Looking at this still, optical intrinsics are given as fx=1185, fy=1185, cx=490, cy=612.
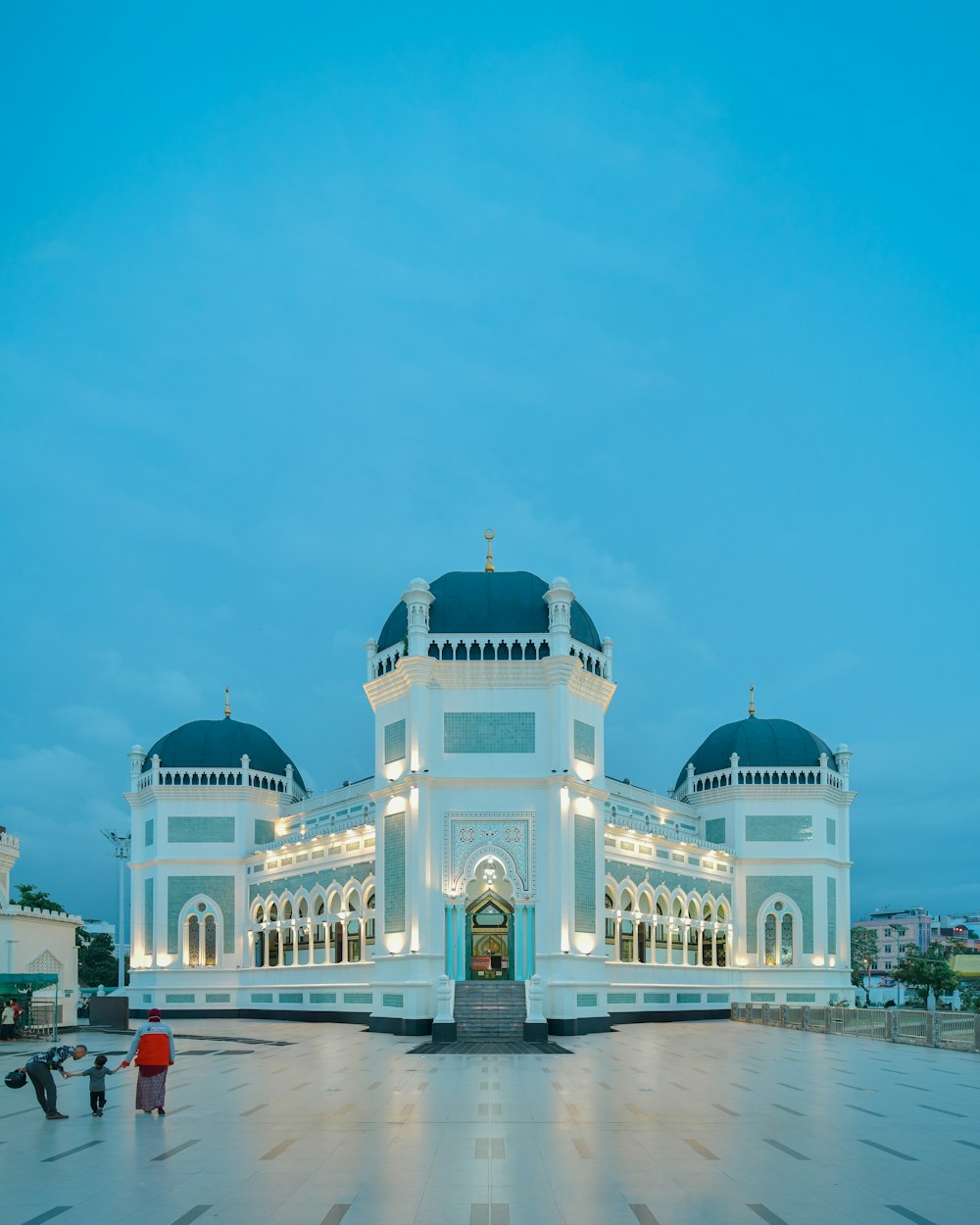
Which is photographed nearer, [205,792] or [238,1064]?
[238,1064]

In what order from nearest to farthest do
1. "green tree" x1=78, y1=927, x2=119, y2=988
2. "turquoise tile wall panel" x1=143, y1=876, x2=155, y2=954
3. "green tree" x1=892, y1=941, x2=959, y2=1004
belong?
1. "turquoise tile wall panel" x1=143, y1=876, x2=155, y2=954
2. "green tree" x1=892, y1=941, x2=959, y2=1004
3. "green tree" x1=78, y1=927, x2=119, y2=988

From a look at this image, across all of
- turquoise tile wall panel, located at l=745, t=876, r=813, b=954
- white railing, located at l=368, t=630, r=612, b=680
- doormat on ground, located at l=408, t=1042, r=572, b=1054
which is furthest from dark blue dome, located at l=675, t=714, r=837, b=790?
doormat on ground, located at l=408, t=1042, r=572, b=1054

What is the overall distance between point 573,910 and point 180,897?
2337cm

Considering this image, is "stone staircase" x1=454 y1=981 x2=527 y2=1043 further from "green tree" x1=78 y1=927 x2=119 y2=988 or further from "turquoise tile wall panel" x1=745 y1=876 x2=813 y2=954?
"green tree" x1=78 y1=927 x2=119 y2=988

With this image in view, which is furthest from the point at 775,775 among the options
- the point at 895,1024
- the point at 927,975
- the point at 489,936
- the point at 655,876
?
the point at 927,975

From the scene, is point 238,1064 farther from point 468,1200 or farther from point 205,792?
point 205,792

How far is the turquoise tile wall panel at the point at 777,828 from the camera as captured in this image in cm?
5788

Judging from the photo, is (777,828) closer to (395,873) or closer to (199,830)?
(395,873)

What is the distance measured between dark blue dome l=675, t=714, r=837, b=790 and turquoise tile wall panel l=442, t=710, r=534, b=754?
21.1m

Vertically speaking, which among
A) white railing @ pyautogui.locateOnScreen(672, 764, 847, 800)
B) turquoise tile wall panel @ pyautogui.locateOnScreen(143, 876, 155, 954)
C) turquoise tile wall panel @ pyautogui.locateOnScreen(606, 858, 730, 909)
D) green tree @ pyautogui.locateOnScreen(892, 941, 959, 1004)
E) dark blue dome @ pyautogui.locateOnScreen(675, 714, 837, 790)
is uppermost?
dark blue dome @ pyautogui.locateOnScreen(675, 714, 837, 790)

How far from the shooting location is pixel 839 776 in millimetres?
60375

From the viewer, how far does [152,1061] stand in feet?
60.9

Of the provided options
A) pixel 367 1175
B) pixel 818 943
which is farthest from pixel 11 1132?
pixel 818 943

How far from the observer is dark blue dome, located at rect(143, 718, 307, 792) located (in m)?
56.8
